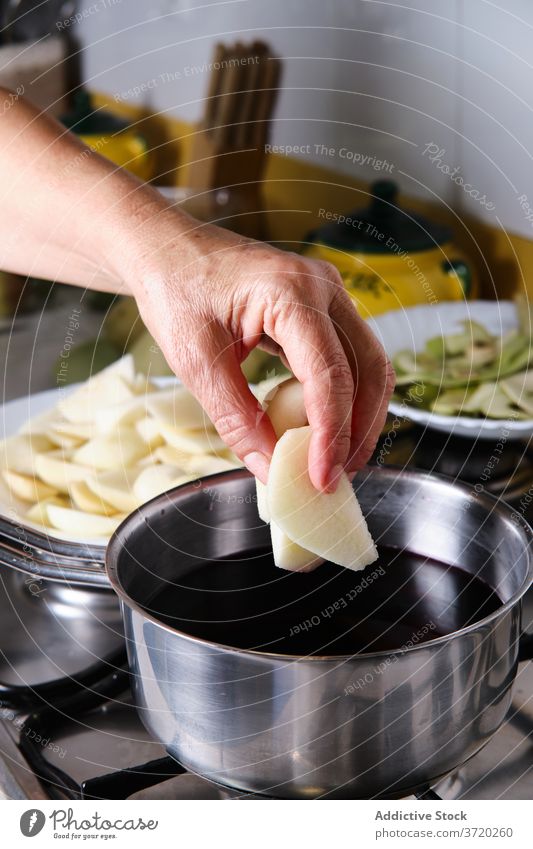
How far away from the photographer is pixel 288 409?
385 mm

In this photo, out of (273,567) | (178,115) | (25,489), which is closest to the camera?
(273,567)

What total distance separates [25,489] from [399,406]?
0.23 metres

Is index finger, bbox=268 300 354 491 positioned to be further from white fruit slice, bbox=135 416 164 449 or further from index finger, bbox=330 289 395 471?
white fruit slice, bbox=135 416 164 449

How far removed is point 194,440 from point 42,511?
93mm

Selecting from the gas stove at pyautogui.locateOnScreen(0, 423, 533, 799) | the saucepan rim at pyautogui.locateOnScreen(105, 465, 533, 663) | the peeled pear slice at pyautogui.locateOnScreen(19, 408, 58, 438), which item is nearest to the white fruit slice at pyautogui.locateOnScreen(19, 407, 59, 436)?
the peeled pear slice at pyautogui.locateOnScreen(19, 408, 58, 438)

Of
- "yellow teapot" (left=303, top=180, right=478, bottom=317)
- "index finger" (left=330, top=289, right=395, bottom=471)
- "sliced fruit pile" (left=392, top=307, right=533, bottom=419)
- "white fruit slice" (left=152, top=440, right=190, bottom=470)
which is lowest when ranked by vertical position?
"white fruit slice" (left=152, top=440, right=190, bottom=470)

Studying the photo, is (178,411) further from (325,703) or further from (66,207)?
(325,703)

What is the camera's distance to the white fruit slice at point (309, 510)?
0.34m

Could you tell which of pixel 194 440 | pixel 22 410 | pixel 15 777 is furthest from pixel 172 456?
pixel 15 777

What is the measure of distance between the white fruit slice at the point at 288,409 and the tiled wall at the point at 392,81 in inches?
17.6

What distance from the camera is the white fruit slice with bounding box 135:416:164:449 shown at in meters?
0.56
